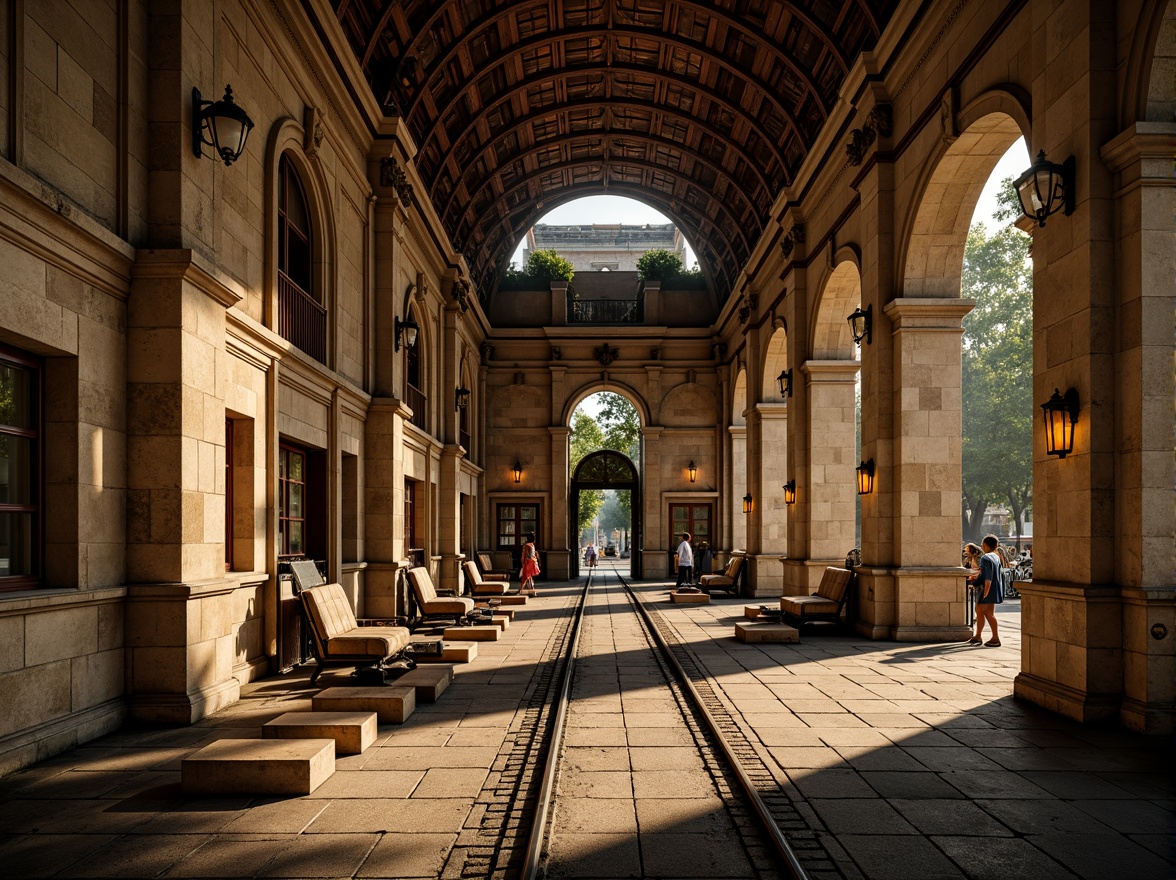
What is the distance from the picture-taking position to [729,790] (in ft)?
18.5

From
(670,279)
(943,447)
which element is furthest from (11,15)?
(670,279)

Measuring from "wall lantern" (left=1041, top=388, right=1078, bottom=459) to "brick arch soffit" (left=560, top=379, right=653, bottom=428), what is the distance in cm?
2340

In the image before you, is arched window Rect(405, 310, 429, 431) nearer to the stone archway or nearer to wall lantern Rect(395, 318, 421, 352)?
wall lantern Rect(395, 318, 421, 352)

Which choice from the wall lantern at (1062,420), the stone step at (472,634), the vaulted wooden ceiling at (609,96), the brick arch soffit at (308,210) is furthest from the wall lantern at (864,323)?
the brick arch soffit at (308,210)

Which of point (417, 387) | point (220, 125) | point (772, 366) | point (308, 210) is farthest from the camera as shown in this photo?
point (772, 366)

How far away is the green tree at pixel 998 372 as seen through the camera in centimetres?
4025

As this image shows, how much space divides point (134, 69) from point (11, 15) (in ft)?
4.89

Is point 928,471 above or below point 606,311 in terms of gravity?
below

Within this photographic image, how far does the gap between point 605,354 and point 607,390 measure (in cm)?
127

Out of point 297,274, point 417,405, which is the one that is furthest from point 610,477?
point 297,274

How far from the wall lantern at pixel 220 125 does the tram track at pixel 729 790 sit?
5744 mm

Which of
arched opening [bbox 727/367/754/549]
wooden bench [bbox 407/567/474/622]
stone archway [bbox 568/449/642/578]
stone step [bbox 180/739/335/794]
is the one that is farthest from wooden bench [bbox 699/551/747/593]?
stone step [bbox 180/739/335/794]

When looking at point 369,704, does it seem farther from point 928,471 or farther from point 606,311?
point 606,311

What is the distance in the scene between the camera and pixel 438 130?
18.9m
